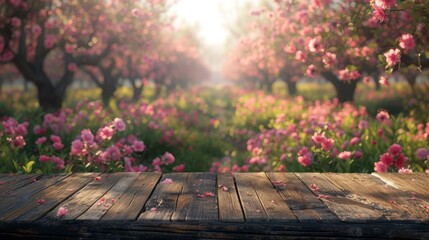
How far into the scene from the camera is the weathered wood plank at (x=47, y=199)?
296cm

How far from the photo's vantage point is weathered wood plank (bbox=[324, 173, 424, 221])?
9.81ft

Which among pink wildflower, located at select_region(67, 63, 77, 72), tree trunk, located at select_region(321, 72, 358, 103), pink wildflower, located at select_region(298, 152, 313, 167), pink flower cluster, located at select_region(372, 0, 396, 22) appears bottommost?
pink wildflower, located at select_region(298, 152, 313, 167)

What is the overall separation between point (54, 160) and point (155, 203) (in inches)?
105

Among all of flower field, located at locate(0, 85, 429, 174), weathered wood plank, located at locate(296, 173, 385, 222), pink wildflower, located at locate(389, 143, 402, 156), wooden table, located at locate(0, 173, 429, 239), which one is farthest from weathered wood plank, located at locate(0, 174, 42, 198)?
pink wildflower, located at locate(389, 143, 402, 156)

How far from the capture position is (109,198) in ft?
11.2

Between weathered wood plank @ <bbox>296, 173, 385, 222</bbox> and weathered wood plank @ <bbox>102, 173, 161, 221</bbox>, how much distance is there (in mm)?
1454

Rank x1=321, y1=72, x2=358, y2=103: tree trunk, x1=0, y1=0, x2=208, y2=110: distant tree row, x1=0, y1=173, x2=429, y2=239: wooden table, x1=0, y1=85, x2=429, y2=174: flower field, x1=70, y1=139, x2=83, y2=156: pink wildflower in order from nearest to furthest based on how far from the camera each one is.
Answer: x1=0, y1=173, x2=429, y2=239: wooden table, x1=70, y1=139, x2=83, y2=156: pink wildflower, x1=0, y1=85, x2=429, y2=174: flower field, x1=0, y1=0, x2=208, y2=110: distant tree row, x1=321, y1=72, x2=358, y2=103: tree trunk

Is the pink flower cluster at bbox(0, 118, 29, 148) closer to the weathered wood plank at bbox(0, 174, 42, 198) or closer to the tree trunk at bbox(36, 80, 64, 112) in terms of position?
the weathered wood plank at bbox(0, 174, 42, 198)

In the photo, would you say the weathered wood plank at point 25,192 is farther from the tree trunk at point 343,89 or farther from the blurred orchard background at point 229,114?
the tree trunk at point 343,89

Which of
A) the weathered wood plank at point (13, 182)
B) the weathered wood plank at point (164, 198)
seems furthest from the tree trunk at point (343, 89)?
the weathered wood plank at point (13, 182)

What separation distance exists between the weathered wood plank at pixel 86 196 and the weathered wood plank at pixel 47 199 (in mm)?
68

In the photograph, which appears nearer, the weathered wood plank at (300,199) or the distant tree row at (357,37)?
the weathered wood plank at (300,199)

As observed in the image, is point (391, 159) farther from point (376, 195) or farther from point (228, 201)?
point (228, 201)

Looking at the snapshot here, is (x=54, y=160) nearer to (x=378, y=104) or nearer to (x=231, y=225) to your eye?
(x=231, y=225)
